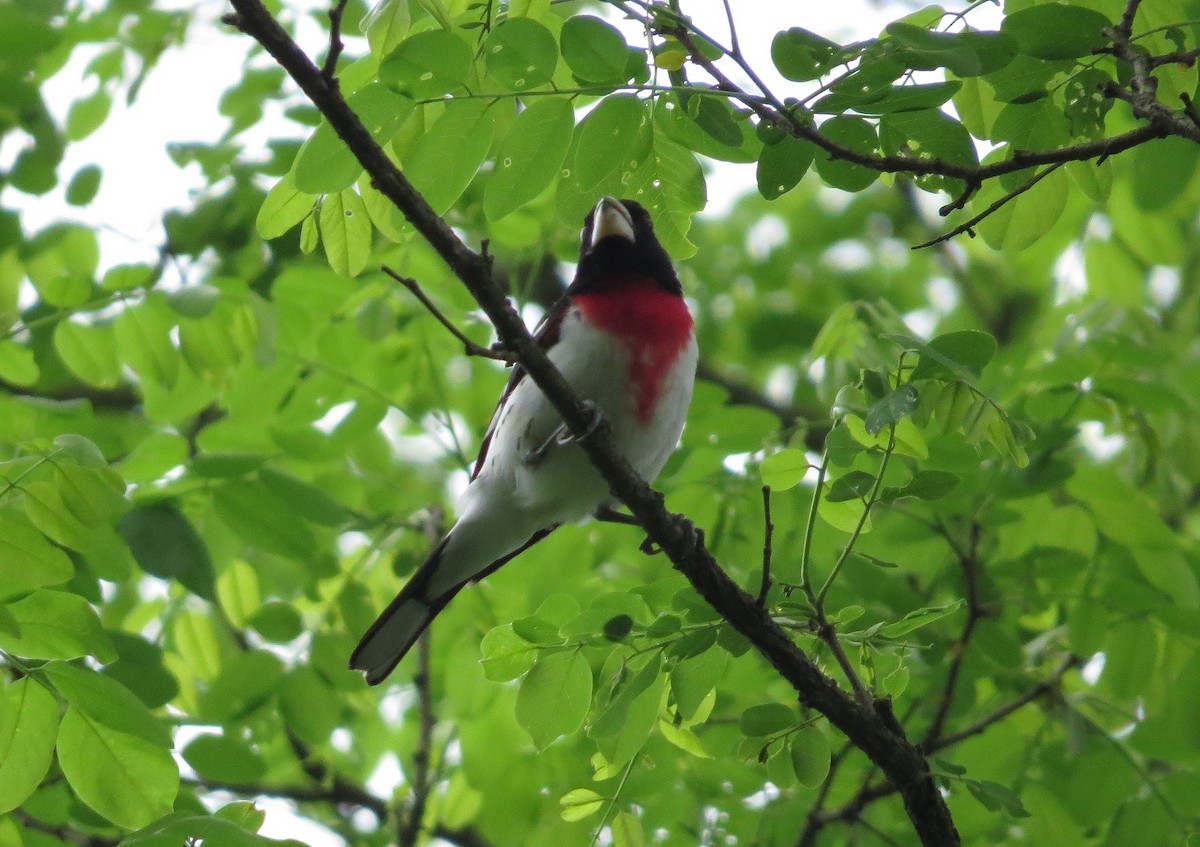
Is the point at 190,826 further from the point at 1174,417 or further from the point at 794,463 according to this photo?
the point at 1174,417

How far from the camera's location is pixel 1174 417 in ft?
15.3

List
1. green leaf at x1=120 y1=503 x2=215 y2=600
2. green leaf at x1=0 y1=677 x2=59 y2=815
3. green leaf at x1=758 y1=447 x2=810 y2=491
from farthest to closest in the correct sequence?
green leaf at x1=120 y1=503 x2=215 y2=600 → green leaf at x1=758 y1=447 x2=810 y2=491 → green leaf at x1=0 y1=677 x2=59 y2=815

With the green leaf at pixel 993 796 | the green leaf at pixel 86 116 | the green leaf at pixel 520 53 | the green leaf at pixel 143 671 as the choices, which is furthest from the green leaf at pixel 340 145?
the green leaf at pixel 86 116

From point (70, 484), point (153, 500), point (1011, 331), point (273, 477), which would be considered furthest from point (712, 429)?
point (1011, 331)

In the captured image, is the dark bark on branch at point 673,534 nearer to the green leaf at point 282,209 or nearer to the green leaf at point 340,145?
the green leaf at point 340,145

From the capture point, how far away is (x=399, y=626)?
425 centimetres

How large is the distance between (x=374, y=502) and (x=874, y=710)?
2.90 metres

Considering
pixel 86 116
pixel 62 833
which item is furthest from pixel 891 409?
pixel 86 116

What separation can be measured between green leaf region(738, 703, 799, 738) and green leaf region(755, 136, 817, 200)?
1230mm

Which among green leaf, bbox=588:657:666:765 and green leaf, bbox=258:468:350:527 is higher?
green leaf, bbox=258:468:350:527

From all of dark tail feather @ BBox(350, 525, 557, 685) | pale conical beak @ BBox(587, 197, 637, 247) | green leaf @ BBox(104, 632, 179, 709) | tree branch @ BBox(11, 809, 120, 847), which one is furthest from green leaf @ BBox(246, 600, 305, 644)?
pale conical beak @ BBox(587, 197, 637, 247)

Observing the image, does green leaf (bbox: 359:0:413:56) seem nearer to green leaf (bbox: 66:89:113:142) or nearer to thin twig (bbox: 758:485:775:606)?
thin twig (bbox: 758:485:775:606)

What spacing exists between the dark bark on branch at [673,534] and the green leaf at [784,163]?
68cm

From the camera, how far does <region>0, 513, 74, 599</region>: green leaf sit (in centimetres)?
279
